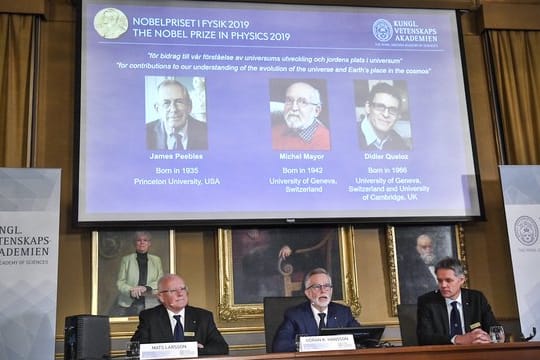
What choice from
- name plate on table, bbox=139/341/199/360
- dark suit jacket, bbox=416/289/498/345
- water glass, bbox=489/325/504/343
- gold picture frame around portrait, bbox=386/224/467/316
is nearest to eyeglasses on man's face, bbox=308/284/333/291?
dark suit jacket, bbox=416/289/498/345

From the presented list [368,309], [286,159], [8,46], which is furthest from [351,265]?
[8,46]

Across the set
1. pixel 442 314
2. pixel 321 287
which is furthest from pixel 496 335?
pixel 321 287

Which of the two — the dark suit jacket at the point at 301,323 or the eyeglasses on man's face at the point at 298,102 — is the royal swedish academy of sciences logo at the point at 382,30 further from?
the dark suit jacket at the point at 301,323

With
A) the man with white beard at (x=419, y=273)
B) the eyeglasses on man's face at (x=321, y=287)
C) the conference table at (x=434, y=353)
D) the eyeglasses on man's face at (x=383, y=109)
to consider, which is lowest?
the conference table at (x=434, y=353)

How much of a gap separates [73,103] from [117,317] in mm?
1707

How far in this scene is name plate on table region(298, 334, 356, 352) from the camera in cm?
341

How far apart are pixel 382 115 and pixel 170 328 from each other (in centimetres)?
254

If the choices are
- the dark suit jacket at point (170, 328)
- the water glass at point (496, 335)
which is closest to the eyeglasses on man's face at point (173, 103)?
the dark suit jacket at point (170, 328)

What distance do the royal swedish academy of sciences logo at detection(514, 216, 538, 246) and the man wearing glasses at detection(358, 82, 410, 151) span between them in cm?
104

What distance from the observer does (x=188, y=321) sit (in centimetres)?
449

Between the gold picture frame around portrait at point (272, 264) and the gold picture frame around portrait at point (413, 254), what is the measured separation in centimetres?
32

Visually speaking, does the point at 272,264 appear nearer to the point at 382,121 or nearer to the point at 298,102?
the point at 298,102

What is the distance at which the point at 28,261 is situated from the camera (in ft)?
15.9

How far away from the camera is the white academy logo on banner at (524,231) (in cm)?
527
